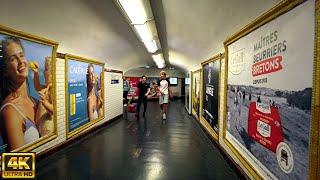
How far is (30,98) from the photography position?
3.85m

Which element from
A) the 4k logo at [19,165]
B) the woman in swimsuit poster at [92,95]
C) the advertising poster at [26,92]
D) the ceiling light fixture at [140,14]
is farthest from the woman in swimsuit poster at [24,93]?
the woman in swimsuit poster at [92,95]

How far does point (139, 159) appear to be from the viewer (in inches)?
167

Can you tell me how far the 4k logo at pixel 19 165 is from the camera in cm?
188

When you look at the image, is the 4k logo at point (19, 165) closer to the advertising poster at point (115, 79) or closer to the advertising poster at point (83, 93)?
the advertising poster at point (83, 93)

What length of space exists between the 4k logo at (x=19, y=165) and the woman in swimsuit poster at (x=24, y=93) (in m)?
1.47

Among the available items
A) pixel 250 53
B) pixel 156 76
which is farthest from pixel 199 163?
pixel 156 76

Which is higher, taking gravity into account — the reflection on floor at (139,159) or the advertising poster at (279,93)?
the advertising poster at (279,93)

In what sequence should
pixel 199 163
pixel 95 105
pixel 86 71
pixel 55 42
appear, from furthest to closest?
pixel 95 105 → pixel 86 71 → pixel 55 42 → pixel 199 163

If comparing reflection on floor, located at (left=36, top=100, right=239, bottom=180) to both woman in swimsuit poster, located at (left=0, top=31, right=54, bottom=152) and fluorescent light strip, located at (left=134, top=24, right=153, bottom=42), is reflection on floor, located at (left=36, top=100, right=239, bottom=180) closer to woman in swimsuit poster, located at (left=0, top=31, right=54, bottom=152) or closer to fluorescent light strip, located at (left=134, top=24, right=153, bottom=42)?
woman in swimsuit poster, located at (left=0, top=31, right=54, bottom=152)

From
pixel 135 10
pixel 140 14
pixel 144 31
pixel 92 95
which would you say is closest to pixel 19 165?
pixel 135 10

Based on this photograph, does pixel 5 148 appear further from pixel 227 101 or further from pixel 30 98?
pixel 227 101

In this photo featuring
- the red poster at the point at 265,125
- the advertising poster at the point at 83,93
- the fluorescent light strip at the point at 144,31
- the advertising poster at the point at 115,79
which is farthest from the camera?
the advertising poster at the point at 115,79

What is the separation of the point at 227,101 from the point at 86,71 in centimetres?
400

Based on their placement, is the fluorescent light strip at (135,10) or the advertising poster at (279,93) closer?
the advertising poster at (279,93)
